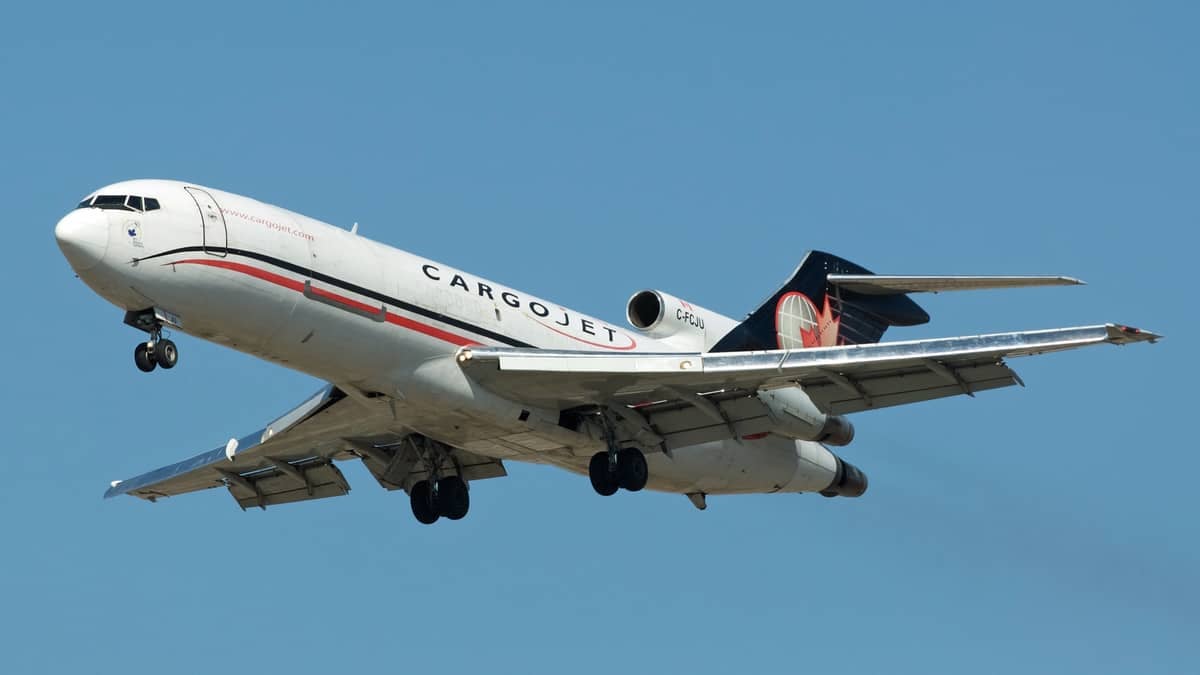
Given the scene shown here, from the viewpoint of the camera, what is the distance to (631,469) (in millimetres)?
33062

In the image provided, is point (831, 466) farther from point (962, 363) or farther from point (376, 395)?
point (376, 395)

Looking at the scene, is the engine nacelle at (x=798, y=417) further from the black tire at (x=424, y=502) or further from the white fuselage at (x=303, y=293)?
the black tire at (x=424, y=502)

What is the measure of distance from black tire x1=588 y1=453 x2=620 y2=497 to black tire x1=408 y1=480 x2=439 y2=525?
11.0 feet

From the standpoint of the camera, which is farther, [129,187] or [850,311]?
[850,311]

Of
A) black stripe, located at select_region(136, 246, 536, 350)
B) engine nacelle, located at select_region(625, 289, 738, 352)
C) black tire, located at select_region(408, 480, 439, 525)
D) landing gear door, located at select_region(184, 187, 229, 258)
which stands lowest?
black tire, located at select_region(408, 480, 439, 525)

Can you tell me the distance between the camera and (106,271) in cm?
2831

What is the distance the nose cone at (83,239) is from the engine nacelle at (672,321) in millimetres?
10750

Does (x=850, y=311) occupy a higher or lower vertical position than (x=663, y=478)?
higher

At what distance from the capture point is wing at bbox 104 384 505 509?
33281 mm

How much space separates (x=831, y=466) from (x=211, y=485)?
1201cm

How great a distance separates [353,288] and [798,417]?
8.47 meters

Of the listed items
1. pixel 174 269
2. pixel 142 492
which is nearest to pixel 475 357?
pixel 174 269

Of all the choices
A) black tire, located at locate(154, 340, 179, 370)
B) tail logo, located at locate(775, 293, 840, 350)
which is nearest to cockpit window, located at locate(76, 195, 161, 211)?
black tire, located at locate(154, 340, 179, 370)

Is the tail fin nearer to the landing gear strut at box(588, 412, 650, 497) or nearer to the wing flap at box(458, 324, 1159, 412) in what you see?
the wing flap at box(458, 324, 1159, 412)
